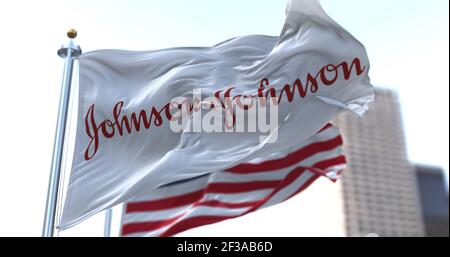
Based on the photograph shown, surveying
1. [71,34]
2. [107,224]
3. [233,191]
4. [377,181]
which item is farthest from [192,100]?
[377,181]

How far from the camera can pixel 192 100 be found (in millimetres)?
7516

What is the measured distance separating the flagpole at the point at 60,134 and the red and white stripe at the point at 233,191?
135cm

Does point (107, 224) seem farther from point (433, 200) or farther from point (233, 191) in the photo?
point (433, 200)

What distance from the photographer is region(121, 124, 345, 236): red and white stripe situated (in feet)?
24.9

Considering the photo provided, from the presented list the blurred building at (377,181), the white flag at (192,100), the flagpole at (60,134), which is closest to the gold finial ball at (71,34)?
the flagpole at (60,134)

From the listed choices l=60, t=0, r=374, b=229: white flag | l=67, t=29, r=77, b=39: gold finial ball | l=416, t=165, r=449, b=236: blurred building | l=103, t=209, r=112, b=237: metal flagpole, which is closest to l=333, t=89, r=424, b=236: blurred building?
l=416, t=165, r=449, b=236: blurred building

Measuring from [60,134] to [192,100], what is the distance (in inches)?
69.6

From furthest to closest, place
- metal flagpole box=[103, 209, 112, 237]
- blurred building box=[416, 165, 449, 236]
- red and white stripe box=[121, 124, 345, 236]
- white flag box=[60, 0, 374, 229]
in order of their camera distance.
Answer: blurred building box=[416, 165, 449, 236] < red and white stripe box=[121, 124, 345, 236] < metal flagpole box=[103, 209, 112, 237] < white flag box=[60, 0, 374, 229]

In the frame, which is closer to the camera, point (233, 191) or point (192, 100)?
point (192, 100)

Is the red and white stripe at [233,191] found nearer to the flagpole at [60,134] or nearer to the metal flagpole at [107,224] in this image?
Answer: the metal flagpole at [107,224]

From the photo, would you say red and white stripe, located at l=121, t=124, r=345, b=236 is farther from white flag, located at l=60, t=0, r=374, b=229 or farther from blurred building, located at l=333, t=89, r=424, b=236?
blurred building, located at l=333, t=89, r=424, b=236

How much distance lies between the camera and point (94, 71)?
765 centimetres

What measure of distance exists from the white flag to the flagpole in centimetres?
26
